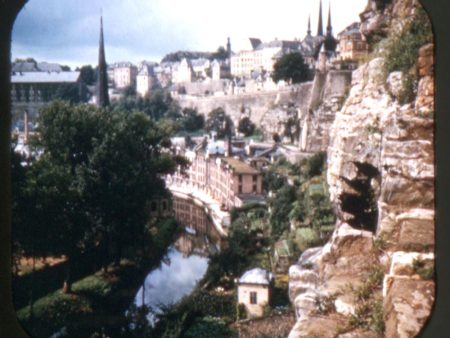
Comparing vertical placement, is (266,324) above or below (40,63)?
below

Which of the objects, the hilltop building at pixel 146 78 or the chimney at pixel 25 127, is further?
the hilltop building at pixel 146 78

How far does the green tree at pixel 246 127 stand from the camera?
102 inches

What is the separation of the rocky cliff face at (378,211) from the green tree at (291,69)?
0.83 feet

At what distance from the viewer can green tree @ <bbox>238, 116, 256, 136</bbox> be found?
8.51 feet

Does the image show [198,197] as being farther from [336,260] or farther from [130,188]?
[336,260]

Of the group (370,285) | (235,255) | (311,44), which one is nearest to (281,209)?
(235,255)

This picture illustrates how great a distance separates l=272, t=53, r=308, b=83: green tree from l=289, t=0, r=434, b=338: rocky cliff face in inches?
10.0

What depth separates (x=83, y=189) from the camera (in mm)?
2379

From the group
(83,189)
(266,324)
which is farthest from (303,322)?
(83,189)

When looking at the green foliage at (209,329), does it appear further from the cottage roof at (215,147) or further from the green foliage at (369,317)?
the cottage roof at (215,147)

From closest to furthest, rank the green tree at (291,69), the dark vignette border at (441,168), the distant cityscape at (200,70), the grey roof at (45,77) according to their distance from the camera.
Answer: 1. the dark vignette border at (441,168)
2. the grey roof at (45,77)
3. the distant cityscape at (200,70)
4. the green tree at (291,69)

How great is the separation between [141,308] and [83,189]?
607 mm

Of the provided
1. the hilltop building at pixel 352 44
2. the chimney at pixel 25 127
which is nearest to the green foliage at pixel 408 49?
the hilltop building at pixel 352 44

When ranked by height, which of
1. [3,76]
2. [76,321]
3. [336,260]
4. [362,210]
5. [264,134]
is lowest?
[76,321]
